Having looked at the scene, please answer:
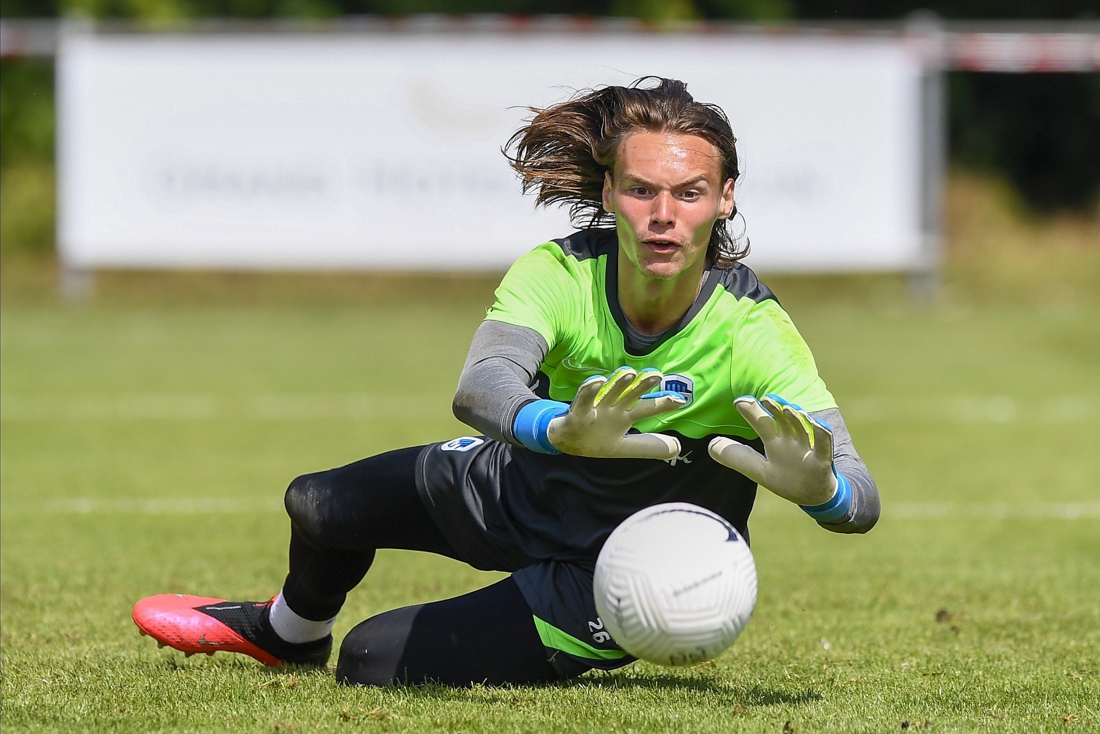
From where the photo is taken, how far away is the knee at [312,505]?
462 centimetres

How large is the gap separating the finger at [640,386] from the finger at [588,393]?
2.4 inches

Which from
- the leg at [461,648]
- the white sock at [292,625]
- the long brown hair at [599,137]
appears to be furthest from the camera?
the white sock at [292,625]

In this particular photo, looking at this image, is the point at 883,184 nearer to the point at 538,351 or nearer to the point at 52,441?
the point at 52,441

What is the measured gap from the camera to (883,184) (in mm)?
19156

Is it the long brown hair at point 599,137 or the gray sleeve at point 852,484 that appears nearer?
the gray sleeve at point 852,484

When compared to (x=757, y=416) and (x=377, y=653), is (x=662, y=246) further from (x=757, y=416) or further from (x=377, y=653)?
(x=377, y=653)

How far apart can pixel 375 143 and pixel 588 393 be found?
15.8 m

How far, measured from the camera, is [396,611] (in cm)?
469

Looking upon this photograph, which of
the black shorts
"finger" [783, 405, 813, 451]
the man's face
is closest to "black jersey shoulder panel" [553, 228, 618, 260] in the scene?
the man's face

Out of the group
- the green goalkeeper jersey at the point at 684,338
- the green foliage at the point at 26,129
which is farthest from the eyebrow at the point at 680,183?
the green foliage at the point at 26,129

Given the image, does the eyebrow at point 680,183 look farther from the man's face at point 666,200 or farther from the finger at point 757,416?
the finger at point 757,416

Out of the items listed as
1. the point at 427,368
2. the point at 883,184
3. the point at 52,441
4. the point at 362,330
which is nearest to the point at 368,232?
the point at 362,330

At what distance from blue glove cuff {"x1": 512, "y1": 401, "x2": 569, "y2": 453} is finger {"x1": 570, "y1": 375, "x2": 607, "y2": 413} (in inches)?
5.2

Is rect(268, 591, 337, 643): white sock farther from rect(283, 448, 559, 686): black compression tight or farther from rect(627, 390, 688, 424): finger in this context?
rect(627, 390, 688, 424): finger
